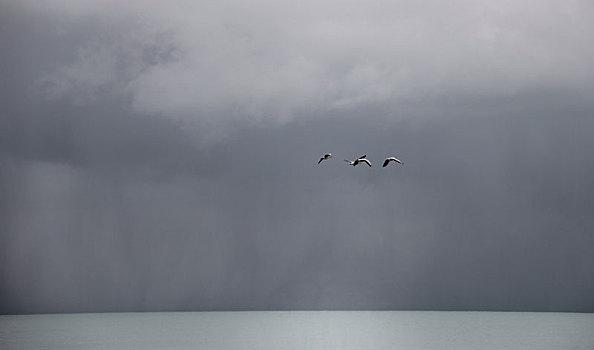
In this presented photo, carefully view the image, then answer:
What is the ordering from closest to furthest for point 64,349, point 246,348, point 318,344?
point 64,349
point 246,348
point 318,344

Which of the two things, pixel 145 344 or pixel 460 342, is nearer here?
pixel 145 344

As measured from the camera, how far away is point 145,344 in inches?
3725

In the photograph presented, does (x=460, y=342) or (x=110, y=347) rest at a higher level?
(x=460, y=342)

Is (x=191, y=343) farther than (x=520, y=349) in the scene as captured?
Yes

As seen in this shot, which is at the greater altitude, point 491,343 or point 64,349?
point 491,343

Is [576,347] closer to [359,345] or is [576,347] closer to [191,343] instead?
[359,345]

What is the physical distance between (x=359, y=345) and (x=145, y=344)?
79.1ft

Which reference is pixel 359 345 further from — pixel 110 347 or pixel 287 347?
pixel 110 347

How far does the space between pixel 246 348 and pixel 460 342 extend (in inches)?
1084

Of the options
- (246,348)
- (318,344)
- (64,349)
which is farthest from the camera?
(318,344)

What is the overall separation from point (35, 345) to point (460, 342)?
4908 cm

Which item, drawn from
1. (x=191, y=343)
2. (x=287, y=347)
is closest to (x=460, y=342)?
(x=287, y=347)

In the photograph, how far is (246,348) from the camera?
89812 millimetres

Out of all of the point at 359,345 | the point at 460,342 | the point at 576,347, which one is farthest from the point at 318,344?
the point at 576,347
